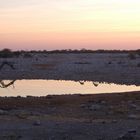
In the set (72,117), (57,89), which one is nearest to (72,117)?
Answer: (72,117)

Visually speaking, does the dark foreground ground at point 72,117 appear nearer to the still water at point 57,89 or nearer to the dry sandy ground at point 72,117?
the dry sandy ground at point 72,117

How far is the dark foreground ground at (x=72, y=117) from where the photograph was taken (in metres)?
14.8

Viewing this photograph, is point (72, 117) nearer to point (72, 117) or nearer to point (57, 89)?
point (72, 117)

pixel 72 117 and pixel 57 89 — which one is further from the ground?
pixel 57 89

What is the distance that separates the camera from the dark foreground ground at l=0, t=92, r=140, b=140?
1477 cm

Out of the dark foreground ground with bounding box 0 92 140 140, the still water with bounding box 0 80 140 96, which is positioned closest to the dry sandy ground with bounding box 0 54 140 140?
the dark foreground ground with bounding box 0 92 140 140

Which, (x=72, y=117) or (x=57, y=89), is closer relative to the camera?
(x=72, y=117)

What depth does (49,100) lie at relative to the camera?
2238 centimetres

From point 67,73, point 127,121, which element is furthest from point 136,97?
point 67,73

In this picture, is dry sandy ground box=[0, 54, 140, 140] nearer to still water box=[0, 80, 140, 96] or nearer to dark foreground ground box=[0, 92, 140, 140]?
dark foreground ground box=[0, 92, 140, 140]

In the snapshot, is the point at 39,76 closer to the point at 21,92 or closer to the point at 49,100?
the point at 21,92

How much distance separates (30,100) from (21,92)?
762 cm

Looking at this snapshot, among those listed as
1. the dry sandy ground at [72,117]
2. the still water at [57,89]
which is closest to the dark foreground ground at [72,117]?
the dry sandy ground at [72,117]

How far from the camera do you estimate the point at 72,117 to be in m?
18.0
